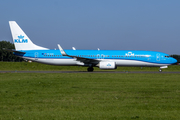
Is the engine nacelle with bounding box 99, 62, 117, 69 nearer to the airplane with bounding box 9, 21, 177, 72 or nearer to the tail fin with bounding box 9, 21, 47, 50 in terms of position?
the airplane with bounding box 9, 21, 177, 72

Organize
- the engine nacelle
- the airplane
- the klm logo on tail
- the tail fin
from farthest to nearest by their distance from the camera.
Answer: the klm logo on tail, the tail fin, the airplane, the engine nacelle

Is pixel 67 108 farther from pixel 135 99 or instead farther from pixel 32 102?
pixel 135 99

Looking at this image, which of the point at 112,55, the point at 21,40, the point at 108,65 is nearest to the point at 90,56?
the point at 112,55

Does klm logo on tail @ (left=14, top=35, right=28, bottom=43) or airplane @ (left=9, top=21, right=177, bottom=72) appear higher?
klm logo on tail @ (left=14, top=35, right=28, bottom=43)

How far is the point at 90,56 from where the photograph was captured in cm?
3791

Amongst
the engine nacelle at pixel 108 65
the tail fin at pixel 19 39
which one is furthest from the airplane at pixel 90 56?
the engine nacelle at pixel 108 65

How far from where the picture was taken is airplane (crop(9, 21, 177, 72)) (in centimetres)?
3703

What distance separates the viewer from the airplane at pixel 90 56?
37.0 meters

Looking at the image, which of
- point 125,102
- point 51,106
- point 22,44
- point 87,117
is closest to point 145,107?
point 125,102

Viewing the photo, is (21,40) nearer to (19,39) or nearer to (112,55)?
(19,39)

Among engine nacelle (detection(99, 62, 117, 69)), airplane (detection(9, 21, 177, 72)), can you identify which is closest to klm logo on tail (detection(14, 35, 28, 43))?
airplane (detection(9, 21, 177, 72))

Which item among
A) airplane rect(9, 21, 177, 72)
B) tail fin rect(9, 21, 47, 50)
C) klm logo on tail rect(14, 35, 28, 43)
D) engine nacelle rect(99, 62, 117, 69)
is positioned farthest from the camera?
klm logo on tail rect(14, 35, 28, 43)

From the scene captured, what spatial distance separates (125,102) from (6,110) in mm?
5018

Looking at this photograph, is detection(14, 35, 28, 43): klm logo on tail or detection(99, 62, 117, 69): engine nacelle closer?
detection(99, 62, 117, 69): engine nacelle
